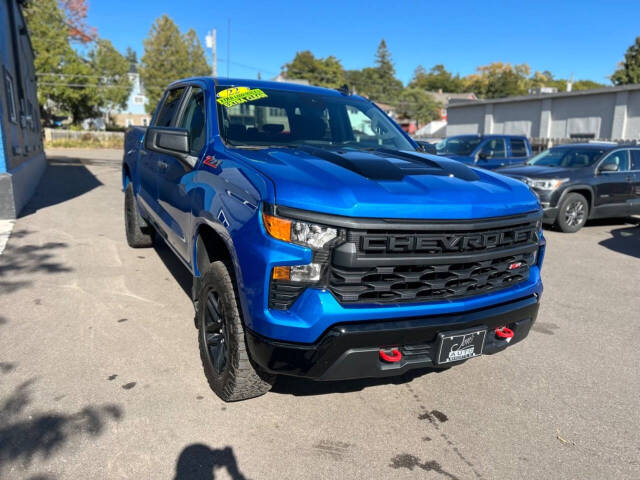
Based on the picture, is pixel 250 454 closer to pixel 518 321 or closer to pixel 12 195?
pixel 518 321

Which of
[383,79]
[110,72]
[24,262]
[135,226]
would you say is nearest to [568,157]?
[135,226]

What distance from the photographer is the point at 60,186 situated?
12578mm

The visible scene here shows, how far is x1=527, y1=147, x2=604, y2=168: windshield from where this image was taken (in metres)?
9.62

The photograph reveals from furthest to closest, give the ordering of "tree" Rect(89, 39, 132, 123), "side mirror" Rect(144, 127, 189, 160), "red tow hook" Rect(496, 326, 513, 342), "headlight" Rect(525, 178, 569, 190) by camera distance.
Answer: "tree" Rect(89, 39, 132, 123) < "headlight" Rect(525, 178, 569, 190) < "side mirror" Rect(144, 127, 189, 160) < "red tow hook" Rect(496, 326, 513, 342)

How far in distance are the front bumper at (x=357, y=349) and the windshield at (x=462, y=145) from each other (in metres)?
11.1

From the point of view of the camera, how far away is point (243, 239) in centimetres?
250

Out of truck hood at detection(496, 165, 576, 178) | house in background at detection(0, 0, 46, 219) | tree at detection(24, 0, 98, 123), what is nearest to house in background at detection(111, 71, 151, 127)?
tree at detection(24, 0, 98, 123)

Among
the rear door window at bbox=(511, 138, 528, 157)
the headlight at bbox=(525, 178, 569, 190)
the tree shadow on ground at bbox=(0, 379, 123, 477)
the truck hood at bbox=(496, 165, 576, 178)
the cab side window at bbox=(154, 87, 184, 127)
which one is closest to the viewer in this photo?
the tree shadow on ground at bbox=(0, 379, 123, 477)

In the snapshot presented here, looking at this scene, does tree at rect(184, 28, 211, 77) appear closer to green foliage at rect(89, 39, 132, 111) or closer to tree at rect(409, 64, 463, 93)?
green foliage at rect(89, 39, 132, 111)

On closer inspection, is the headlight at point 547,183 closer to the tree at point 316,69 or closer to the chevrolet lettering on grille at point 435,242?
the chevrolet lettering on grille at point 435,242

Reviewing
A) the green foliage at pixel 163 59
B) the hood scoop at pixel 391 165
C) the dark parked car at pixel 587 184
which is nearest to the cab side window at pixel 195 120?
the hood scoop at pixel 391 165

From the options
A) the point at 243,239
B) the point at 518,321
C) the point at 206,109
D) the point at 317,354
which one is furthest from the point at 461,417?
the point at 206,109

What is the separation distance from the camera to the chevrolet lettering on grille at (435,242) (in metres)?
2.36

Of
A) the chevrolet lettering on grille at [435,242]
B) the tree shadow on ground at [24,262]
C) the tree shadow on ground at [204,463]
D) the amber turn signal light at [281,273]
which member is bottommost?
the tree shadow on ground at [204,463]
